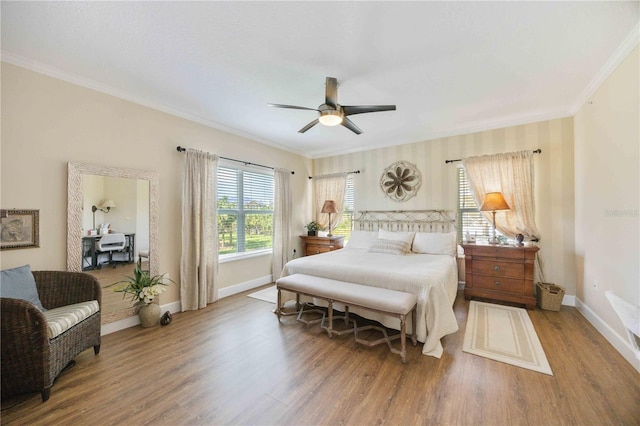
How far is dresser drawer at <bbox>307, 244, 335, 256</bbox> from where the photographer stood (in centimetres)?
533

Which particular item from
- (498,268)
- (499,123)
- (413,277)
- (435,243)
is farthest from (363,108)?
Answer: (498,268)

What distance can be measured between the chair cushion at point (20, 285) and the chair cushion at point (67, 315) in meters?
0.17

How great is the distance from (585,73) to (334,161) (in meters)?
4.08

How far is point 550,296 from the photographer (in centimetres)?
340

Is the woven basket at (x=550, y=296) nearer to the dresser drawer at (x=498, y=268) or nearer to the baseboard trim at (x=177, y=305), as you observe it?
the dresser drawer at (x=498, y=268)

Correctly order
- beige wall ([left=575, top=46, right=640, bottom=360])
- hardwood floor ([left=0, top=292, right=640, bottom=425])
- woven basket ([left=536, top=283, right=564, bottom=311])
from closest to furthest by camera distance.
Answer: hardwood floor ([left=0, top=292, right=640, bottom=425]) < beige wall ([left=575, top=46, right=640, bottom=360]) < woven basket ([left=536, top=283, right=564, bottom=311])

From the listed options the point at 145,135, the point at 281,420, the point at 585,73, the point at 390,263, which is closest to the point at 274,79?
the point at 145,135

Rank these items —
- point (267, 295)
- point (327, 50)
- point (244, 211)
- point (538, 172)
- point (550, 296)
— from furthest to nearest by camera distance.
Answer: point (244, 211) → point (267, 295) → point (538, 172) → point (550, 296) → point (327, 50)

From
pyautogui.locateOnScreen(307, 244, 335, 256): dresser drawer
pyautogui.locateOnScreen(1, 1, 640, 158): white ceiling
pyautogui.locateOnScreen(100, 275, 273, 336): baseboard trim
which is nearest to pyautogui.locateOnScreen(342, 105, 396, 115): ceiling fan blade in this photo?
pyautogui.locateOnScreen(1, 1, 640, 158): white ceiling

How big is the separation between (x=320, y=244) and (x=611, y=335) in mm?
4202

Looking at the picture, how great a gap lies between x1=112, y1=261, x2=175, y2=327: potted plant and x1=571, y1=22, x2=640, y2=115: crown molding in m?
5.42

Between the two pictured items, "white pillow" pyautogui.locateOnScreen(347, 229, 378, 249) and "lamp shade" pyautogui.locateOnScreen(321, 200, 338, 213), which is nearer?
"white pillow" pyautogui.locateOnScreen(347, 229, 378, 249)

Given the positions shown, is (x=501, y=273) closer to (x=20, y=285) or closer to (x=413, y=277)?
(x=413, y=277)

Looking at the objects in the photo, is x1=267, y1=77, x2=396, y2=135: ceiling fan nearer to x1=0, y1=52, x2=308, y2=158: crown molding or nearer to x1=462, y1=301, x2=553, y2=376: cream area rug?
x1=0, y1=52, x2=308, y2=158: crown molding
